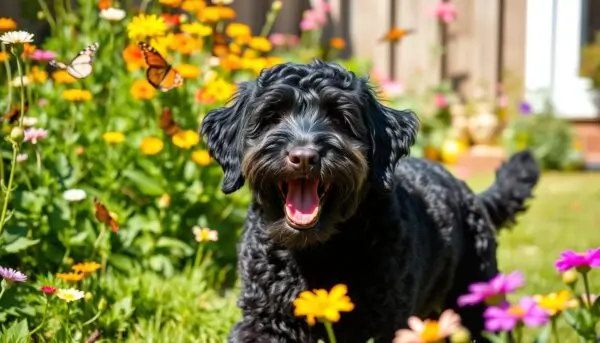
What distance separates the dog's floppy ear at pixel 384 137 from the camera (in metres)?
3.34

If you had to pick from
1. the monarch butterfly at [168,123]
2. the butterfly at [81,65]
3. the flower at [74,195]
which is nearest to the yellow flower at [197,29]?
the monarch butterfly at [168,123]

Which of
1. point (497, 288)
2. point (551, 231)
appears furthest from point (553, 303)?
point (551, 231)

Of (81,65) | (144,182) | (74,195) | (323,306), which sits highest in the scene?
(81,65)

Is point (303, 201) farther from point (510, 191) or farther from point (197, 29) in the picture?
point (510, 191)

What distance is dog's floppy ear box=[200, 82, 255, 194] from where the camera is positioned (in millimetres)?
3461

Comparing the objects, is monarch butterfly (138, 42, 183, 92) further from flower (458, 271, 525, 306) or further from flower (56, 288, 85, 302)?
flower (458, 271, 525, 306)

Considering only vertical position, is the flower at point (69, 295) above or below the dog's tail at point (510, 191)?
above

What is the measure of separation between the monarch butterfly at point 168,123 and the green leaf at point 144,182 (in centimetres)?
25

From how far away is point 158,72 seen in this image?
4.04 meters

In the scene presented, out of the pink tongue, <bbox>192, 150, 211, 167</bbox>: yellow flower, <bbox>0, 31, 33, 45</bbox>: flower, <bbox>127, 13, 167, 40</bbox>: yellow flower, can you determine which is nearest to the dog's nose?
the pink tongue

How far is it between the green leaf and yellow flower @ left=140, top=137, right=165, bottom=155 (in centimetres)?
13

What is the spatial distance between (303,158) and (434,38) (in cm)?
726

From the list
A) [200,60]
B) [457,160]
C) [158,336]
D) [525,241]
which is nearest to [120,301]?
[158,336]

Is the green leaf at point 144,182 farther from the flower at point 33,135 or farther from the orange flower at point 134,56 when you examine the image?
the flower at point 33,135
